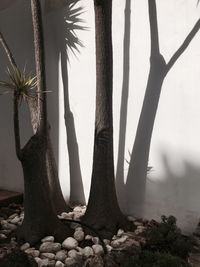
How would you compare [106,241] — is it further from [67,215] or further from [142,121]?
[142,121]

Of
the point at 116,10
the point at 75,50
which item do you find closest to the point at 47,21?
the point at 75,50

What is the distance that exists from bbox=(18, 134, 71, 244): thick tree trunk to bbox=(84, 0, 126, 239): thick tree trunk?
1.45ft

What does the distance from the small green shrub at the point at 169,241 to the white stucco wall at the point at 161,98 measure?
1.42 feet

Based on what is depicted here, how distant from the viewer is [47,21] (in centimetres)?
480

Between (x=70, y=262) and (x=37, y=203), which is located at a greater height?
(x=37, y=203)

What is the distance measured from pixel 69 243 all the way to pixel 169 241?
93cm

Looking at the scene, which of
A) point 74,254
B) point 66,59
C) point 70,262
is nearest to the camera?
point 70,262

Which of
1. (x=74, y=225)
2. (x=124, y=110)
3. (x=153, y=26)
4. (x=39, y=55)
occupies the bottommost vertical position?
(x=74, y=225)

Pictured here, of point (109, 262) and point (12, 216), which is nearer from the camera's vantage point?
point (109, 262)

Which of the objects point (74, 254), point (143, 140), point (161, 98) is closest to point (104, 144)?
point (143, 140)

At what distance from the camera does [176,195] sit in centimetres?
401

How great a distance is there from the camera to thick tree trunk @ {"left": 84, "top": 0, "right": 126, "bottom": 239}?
3893mm

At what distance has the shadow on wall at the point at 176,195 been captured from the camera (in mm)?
3889

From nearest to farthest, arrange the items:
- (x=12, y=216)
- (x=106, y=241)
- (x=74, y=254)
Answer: (x=74, y=254)
(x=106, y=241)
(x=12, y=216)
